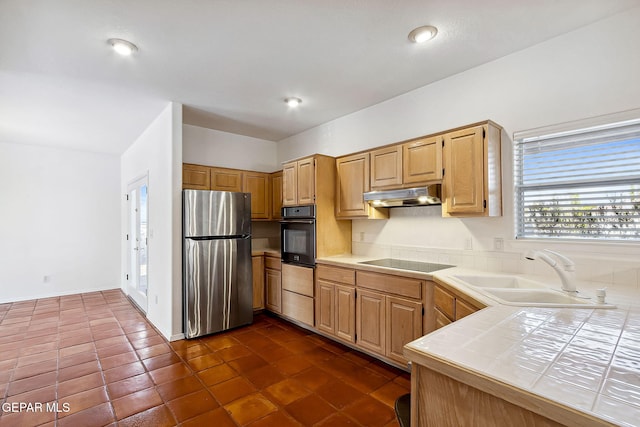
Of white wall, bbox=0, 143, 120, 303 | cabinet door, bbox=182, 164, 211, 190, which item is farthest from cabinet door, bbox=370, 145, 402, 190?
white wall, bbox=0, 143, 120, 303

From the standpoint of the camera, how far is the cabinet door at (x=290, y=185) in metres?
3.86

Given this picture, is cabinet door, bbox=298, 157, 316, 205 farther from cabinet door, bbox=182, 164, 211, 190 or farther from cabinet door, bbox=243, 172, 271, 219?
cabinet door, bbox=182, 164, 211, 190

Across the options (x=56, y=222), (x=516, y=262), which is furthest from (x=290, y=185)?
(x=56, y=222)

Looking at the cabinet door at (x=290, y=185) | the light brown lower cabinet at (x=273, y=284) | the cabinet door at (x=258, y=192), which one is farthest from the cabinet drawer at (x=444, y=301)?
the cabinet door at (x=258, y=192)

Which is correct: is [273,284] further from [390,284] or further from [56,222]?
[56,222]

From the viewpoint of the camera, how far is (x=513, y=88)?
2527 millimetres

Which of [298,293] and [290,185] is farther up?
[290,185]

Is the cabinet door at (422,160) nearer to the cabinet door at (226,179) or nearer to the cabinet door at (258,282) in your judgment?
the cabinet door at (258,282)

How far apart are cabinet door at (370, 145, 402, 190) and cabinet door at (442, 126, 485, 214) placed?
1.57ft

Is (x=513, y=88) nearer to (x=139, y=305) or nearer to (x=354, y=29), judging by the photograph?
(x=354, y=29)

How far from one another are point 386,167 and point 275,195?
2247 millimetres

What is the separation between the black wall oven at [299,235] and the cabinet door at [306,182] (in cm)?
9

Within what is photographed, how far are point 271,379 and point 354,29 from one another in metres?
2.86

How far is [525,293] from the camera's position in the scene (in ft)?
6.30
